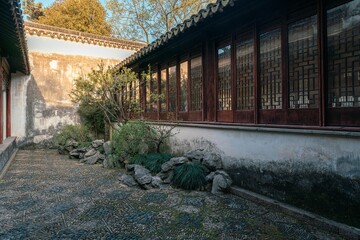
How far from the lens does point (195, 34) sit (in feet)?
20.0

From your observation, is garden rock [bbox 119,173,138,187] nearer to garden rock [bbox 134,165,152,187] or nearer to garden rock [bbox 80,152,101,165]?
garden rock [bbox 134,165,152,187]

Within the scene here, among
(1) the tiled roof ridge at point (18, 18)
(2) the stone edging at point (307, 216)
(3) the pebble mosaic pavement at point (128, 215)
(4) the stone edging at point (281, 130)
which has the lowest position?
(3) the pebble mosaic pavement at point (128, 215)

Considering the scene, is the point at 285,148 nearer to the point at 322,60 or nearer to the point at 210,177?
the point at 322,60

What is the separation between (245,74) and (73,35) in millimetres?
10451

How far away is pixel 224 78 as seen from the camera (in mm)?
5520

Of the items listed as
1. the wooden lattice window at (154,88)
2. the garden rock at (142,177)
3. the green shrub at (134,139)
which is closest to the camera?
the garden rock at (142,177)

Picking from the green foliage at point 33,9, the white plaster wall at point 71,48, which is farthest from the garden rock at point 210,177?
the green foliage at point 33,9

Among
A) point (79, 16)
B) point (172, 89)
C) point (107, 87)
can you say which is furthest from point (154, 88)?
point (79, 16)

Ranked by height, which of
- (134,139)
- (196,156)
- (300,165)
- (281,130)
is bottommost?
(196,156)

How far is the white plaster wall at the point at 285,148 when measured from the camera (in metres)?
3.16

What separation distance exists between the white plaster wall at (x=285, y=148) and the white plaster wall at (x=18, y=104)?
8.94m

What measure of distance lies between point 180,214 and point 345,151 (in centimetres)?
230

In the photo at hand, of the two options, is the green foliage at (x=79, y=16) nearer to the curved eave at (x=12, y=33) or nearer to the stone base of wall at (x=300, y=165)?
the curved eave at (x=12, y=33)

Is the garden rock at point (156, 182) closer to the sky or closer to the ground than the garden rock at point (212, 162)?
closer to the ground
